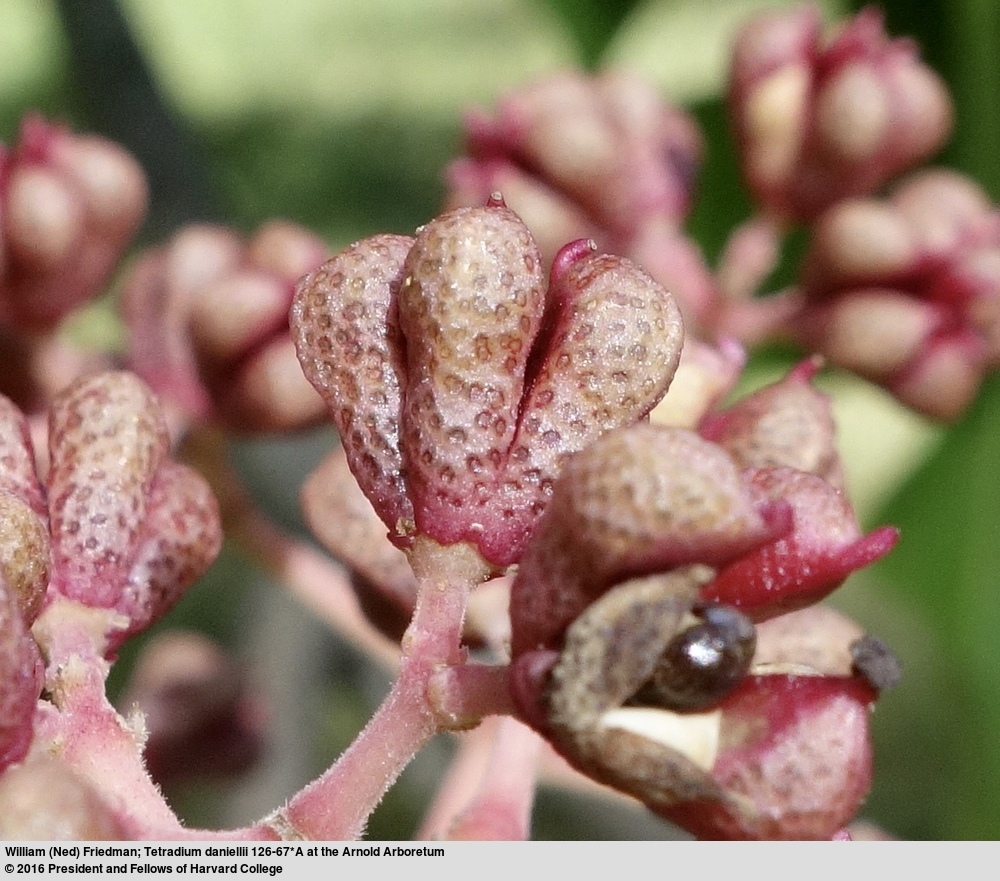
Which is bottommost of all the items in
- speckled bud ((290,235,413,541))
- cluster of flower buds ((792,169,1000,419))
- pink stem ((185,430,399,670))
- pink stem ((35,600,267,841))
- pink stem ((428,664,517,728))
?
pink stem ((185,430,399,670))

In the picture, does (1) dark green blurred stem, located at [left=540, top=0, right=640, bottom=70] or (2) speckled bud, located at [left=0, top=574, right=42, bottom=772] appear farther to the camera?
(1) dark green blurred stem, located at [left=540, top=0, right=640, bottom=70]

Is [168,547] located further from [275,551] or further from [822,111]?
[822,111]

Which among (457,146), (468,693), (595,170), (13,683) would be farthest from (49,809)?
(457,146)

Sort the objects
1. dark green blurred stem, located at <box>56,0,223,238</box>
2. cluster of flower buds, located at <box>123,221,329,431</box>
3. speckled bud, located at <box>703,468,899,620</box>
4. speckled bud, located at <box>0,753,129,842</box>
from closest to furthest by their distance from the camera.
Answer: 1. speckled bud, located at <box>0,753,129,842</box>
2. speckled bud, located at <box>703,468,899,620</box>
3. cluster of flower buds, located at <box>123,221,329,431</box>
4. dark green blurred stem, located at <box>56,0,223,238</box>

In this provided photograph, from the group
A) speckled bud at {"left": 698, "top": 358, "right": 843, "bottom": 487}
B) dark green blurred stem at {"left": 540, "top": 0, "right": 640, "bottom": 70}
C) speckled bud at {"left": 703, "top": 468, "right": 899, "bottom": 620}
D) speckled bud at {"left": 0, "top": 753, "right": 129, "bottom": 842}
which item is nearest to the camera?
speckled bud at {"left": 0, "top": 753, "right": 129, "bottom": 842}

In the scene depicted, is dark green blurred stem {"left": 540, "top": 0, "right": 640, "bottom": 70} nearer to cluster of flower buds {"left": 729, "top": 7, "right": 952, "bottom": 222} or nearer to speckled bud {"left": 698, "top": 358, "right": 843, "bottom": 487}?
cluster of flower buds {"left": 729, "top": 7, "right": 952, "bottom": 222}

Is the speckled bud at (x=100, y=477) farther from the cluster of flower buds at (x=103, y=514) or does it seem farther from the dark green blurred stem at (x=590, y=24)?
the dark green blurred stem at (x=590, y=24)

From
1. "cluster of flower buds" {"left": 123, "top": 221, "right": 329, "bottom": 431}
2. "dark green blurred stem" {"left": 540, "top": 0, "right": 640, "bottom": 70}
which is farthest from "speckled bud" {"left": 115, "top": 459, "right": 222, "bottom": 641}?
"dark green blurred stem" {"left": 540, "top": 0, "right": 640, "bottom": 70}

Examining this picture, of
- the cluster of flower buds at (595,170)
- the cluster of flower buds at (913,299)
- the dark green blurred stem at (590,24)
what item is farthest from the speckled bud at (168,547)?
the dark green blurred stem at (590,24)
